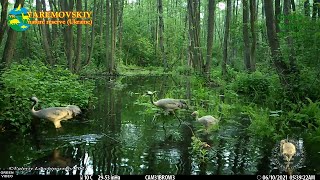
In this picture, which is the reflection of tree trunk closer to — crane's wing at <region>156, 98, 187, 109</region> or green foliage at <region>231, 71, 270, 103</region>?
crane's wing at <region>156, 98, 187, 109</region>

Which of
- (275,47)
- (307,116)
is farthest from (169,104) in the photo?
(275,47)

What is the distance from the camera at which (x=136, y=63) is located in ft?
129

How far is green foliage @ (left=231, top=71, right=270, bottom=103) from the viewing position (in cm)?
1388

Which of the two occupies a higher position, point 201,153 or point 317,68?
point 317,68

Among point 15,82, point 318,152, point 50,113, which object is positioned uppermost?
point 15,82

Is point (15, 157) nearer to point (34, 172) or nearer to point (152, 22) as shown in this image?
point (34, 172)

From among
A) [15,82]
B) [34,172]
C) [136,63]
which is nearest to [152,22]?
[136,63]

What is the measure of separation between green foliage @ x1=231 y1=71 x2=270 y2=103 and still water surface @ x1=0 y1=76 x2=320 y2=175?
15.0 feet

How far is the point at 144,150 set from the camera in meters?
6.78

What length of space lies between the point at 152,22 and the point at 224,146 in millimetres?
40146

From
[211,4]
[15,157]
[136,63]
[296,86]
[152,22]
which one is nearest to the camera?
[15,157]

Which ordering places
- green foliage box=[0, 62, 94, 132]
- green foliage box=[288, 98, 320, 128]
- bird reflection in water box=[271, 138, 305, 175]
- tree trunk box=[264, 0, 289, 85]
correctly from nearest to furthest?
bird reflection in water box=[271, 138, 305, 175] < green foliage box=[0, 62, 94, 132] < green foliage box=[288, 98, 320, 128] < tree trunk box=[264, 0, 289, 85]

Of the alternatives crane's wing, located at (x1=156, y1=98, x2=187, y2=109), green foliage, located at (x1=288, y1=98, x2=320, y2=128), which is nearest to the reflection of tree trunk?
crane's wing, located at (x1=156, y1=98, x2=187, y2=109)

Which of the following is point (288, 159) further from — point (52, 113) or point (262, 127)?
point (52, 113)
